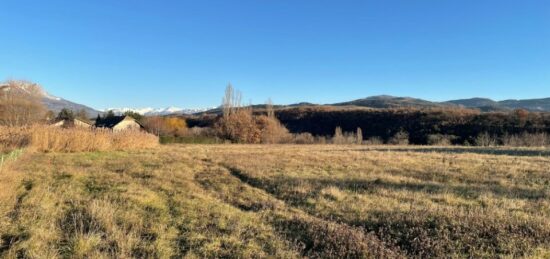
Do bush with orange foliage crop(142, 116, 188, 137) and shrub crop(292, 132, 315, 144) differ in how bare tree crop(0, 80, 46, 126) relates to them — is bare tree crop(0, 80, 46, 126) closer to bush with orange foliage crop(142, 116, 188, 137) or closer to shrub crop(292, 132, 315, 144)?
bush with orange foliage crop(142, 116, 188, 137)

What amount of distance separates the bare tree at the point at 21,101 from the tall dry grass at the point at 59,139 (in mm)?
25429

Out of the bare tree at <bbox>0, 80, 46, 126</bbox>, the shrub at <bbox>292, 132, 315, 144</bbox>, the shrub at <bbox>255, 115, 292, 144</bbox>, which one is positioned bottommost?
the shrub at <bbox>292, 132, 315, 144</bbox>

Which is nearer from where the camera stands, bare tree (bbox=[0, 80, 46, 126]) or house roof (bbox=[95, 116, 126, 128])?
bare tree (bbox=[0, 80, 46, 126])

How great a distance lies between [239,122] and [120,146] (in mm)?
26887

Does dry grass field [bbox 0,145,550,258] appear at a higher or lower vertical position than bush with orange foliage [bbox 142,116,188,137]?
lower

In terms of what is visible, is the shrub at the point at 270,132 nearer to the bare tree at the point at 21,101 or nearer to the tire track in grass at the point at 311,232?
the bare tree at the point at 21,101

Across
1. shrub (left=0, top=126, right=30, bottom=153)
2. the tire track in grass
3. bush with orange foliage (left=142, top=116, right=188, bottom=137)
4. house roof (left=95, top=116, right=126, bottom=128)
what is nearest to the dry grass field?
the tire track in grass

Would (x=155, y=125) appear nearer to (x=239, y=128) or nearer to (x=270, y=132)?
(x=239, y=128)

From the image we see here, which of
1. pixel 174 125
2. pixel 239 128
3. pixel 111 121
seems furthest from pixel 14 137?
pixel 174 125

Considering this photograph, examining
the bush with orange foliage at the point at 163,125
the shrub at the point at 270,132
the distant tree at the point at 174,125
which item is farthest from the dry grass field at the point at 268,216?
the distant tree at the point at 174,125

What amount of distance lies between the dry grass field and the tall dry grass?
10.7 metres

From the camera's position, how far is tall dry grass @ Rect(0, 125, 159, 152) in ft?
Result: 70.1

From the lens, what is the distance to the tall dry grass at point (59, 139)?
21.4 meters

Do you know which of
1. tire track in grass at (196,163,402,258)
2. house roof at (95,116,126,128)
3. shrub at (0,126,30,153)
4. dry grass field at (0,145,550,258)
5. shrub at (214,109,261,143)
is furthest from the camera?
house roof at (95,116,126,128)
